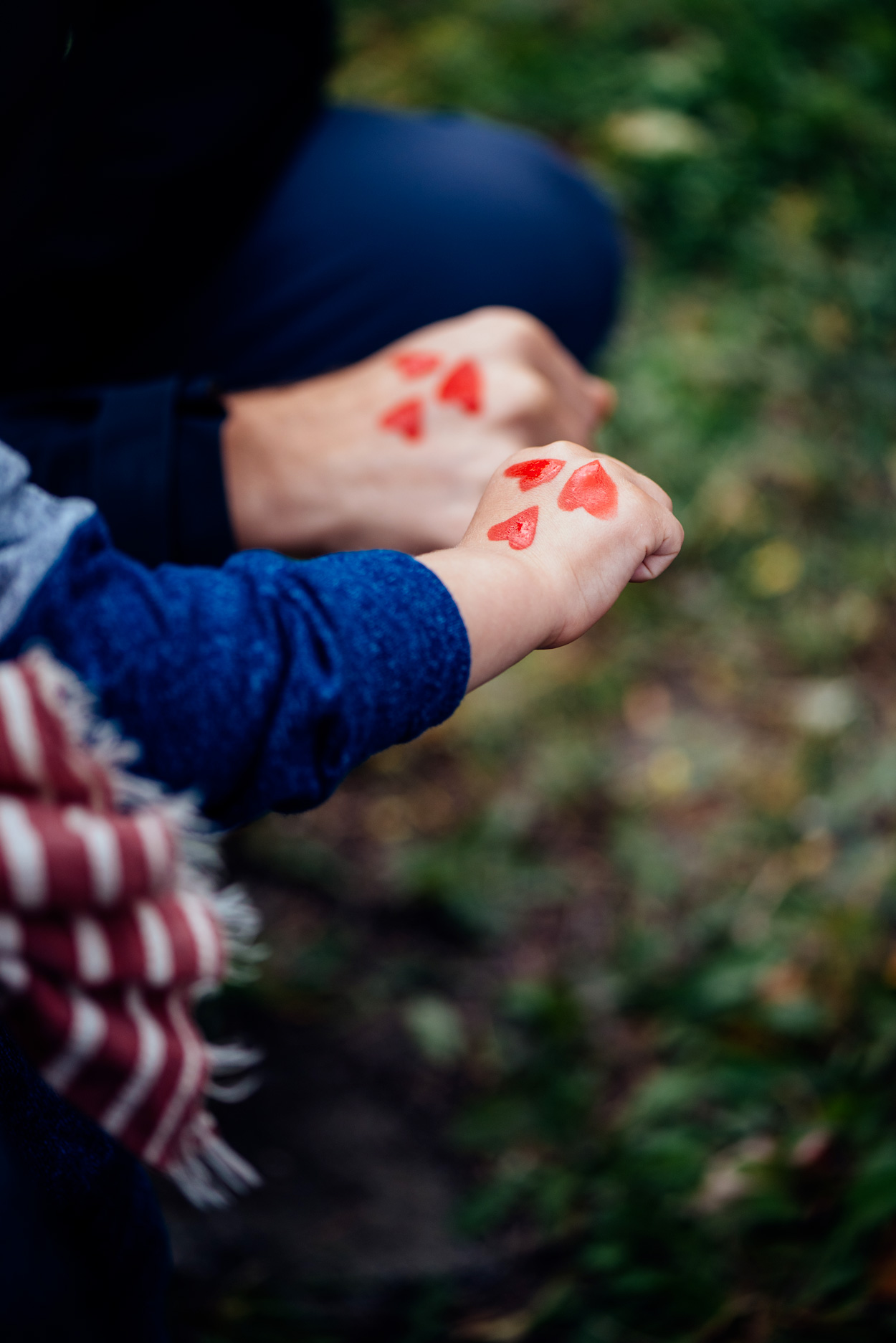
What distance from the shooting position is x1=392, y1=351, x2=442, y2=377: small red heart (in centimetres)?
A: 99

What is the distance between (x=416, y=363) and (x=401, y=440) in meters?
0.11

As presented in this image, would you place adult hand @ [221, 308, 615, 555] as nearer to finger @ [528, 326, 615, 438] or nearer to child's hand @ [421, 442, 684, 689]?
finger @ [528, 326, 615, 438]

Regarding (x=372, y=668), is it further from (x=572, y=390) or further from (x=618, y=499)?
(x=572, y=390)

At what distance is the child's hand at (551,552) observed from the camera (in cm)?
64

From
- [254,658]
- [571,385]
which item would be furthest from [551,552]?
[571,385]

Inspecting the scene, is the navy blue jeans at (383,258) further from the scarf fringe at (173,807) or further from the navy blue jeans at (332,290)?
the scarf fringe at (173,807)

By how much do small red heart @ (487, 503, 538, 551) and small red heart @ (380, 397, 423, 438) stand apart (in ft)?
0.99

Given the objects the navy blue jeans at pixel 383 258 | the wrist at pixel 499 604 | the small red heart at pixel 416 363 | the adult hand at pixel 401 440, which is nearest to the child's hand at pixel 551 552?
the wrist at pixel 499 604

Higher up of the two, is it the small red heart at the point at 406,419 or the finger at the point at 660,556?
the finger at the point at 660,556

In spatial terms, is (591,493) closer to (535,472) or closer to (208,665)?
(535,472)

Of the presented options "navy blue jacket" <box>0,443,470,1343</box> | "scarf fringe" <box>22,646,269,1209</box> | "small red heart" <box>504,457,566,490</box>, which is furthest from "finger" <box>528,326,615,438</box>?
"scarf fringe" <box>22,646,269,1209</box>

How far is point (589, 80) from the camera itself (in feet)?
8.18

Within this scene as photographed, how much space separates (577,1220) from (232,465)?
932 mm

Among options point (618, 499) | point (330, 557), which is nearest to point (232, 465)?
point (330, 557)
